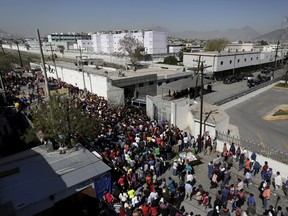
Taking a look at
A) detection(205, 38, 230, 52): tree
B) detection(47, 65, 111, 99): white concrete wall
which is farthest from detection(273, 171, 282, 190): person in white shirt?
detection(205, 38, 230, 52): tree

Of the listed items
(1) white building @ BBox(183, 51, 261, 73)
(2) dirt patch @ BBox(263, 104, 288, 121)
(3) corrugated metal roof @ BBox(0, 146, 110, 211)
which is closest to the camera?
(3) corrugated metal roof @ BBox(0, 146, 110, 211)

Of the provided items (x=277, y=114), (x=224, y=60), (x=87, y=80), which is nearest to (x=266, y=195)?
(x=277, y=114)

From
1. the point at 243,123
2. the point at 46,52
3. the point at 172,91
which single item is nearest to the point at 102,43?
the point at 46,52

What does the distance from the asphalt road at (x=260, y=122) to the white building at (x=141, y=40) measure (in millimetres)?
66255

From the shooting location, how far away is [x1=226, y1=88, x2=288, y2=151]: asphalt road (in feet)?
60.4

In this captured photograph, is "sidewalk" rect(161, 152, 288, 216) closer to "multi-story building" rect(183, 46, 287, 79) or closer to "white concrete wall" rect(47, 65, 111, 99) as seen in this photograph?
"white concrete wall" rect(47, 65, 111, 99)

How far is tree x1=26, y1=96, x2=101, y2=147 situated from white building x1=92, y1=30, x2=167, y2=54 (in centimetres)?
8106

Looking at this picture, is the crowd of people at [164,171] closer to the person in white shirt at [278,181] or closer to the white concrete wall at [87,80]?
the person in white shirt at [278,181]

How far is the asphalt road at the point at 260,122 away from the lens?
18.4 meters

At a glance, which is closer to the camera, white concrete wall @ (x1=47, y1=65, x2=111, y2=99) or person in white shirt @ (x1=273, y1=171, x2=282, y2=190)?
person in white shirt @ (x1=273, y1=171, x2=282, y2=190)

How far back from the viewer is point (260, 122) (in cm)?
2250

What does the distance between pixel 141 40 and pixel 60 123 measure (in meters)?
90.4

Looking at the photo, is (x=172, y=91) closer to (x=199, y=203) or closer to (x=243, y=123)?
(x=243, y=123)

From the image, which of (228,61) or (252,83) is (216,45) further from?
(252,83)
